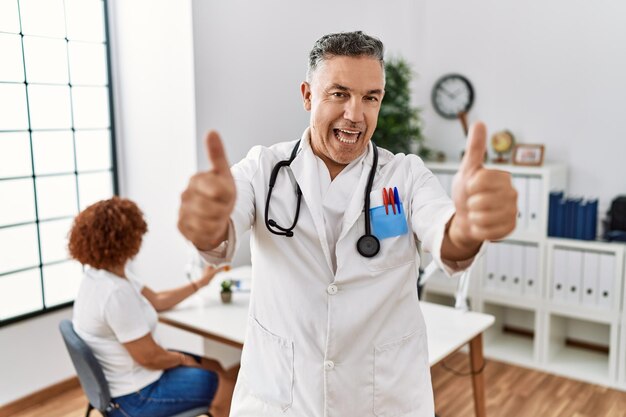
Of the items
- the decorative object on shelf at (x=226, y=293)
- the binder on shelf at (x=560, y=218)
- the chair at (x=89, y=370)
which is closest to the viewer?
the chair at (x=89, y=370)

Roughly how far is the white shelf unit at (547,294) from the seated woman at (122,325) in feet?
7.92

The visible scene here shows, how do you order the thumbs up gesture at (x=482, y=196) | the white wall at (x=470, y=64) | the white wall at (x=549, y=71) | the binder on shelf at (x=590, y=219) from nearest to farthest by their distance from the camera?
the thumbs up gesture at (x=482, y=196) → the white wall at (x=470, y=64) → the binder on shelf at (x=590, y=219) → the white wall at (x=549, y=71)

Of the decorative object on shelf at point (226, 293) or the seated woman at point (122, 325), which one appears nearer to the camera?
the seated woman at point (122, 325)

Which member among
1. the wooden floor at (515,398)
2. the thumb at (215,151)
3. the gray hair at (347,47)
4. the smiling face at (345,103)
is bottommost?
the wooden floor at (515,398)

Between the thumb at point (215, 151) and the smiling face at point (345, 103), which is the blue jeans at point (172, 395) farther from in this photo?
the thumb at point (215, 151)

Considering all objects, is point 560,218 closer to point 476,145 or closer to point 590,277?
point 590,277

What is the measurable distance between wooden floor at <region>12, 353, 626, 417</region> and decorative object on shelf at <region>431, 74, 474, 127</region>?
5.90 ft

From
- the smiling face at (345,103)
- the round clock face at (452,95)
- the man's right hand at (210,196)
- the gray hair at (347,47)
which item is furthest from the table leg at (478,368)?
the round clock face at (452,95)

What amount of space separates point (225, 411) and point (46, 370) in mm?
1544

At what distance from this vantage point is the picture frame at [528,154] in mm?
4098

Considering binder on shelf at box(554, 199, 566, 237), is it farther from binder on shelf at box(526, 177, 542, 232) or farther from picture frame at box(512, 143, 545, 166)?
picture frame at box(512, 143, 545, 166)

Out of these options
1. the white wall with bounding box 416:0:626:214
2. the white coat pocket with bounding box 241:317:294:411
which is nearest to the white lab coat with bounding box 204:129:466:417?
the white coat pocket with bounding box 241:317:294:411

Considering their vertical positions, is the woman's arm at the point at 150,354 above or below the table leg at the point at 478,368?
above

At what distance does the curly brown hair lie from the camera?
2318mm
